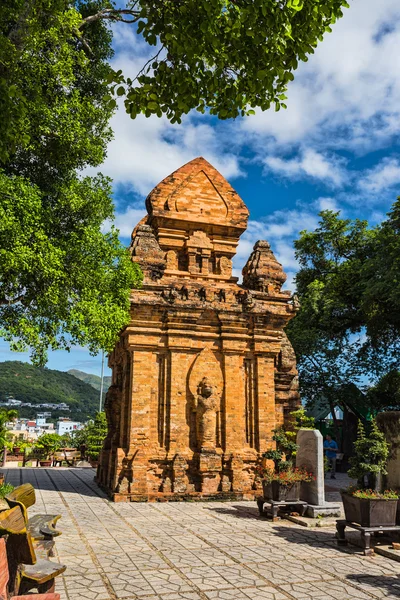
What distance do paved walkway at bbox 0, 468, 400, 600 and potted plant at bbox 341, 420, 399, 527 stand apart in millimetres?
605

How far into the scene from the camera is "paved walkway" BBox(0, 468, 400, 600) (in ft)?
19.6

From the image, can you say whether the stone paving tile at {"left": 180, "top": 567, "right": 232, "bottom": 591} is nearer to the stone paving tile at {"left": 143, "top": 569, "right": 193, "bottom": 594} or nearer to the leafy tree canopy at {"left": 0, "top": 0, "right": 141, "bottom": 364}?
the stone paving tile at {"left": 143, "top": 569, "right": 193, "bottom": 594}

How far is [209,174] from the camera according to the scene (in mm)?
17031

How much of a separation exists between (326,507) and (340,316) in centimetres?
1556

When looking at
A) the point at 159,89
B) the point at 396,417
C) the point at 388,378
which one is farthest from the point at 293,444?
the point at 388,378

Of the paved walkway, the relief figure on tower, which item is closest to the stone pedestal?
the paved walkway

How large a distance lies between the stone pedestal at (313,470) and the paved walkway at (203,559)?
2.81 ft

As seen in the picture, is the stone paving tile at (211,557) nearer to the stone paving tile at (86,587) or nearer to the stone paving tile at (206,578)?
the stone paving tile at (206,578)

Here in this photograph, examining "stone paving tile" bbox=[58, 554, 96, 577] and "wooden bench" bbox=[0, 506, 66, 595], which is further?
"stone paving tile" bbox=[58, 554, 96, 577]

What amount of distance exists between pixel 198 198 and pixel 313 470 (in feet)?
31.0

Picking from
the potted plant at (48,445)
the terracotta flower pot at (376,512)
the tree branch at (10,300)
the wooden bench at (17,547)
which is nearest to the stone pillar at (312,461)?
the terracotta flower pot at (376,512)

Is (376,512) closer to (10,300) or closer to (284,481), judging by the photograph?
(284,481)

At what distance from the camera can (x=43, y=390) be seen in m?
132

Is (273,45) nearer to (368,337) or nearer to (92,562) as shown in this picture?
(92,562)
